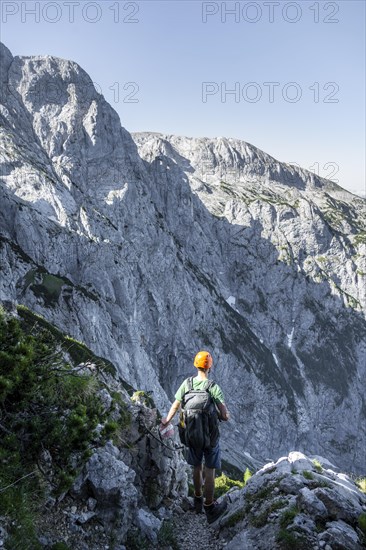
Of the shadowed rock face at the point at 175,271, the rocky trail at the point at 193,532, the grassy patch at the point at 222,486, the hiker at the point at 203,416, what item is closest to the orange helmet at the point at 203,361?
the hiker at the point at 203,416

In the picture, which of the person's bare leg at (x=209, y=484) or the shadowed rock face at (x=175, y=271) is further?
the shadowed rock face at (x=175, y=271)

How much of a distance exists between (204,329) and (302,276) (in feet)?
187

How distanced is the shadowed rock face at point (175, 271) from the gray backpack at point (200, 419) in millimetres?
46374

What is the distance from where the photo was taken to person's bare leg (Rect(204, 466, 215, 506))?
920 cm

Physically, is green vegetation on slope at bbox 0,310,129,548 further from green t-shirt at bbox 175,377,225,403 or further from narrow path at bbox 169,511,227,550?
narrow path at bbox 169,511,227,550

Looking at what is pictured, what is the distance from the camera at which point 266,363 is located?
124 m

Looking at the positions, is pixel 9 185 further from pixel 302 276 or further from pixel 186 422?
pixel 302 276

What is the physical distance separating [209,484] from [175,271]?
3992 inches

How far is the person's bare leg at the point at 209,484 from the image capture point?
9195mm

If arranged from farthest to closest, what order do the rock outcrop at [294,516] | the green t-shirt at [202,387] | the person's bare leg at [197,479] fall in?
1. the person's bare leg at [197,479]
2. the green t-shirt at [202,387]
3. the rock outcrop at [294,516]

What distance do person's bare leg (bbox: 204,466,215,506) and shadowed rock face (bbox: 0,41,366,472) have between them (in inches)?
1813

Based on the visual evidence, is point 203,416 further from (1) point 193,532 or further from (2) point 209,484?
(1) point 193,532

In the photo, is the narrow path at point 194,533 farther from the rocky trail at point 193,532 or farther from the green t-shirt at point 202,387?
the green t-shirt at point 202,387

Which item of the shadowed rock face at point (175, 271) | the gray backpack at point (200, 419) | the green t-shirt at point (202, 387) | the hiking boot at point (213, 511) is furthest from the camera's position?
the shadowed rock face at point (175, 271)
